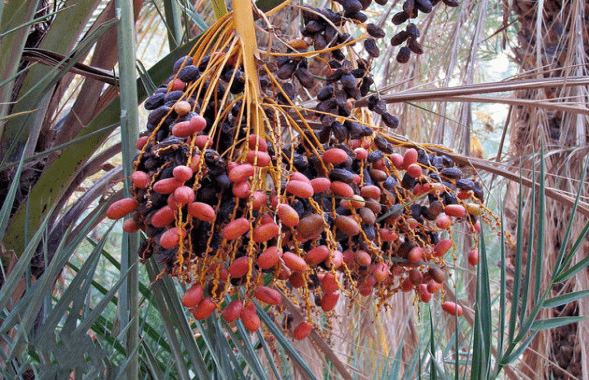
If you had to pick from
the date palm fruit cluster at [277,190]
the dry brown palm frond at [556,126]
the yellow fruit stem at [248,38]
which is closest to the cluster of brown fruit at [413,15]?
the date palm fruit cluster at [277,190]

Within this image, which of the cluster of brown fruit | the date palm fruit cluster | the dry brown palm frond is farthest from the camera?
the dry brown palm frond

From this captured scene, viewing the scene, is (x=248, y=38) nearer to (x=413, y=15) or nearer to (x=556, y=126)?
(x=413, y=15)

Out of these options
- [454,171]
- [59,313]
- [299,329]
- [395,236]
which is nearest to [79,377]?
[59,313]

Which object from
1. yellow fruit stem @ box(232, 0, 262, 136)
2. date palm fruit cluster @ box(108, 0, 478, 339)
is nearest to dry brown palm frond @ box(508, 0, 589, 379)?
date palm fruit cluster @ box(108, 0, 478, 339)

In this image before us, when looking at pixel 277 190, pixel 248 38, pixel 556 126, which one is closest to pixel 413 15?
pixel 248 38

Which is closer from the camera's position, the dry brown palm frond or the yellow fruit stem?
the yellow fruit stem

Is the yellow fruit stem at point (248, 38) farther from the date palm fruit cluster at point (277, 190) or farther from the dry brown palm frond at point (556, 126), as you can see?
the dry brown palm frond at point (556, 126)

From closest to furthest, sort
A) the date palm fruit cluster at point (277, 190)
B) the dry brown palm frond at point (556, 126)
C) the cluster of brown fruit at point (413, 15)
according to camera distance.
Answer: the date palm fruit cluster at point (277, 190) → the cluster of brown fruit at point (413, 15) → the dry brown palm frond at point (556, 126)

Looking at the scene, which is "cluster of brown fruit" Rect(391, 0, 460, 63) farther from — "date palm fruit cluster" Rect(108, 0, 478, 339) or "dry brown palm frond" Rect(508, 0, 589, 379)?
"dry brown palm frond" Rect(508, 0, 589, 379)

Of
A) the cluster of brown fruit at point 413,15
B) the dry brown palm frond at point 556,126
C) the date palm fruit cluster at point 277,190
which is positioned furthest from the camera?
the dry brown palm frond at point 556,126

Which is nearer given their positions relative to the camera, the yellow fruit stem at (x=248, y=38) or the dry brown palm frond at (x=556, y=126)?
the yellow fruit stem at (x=248, y=38)
